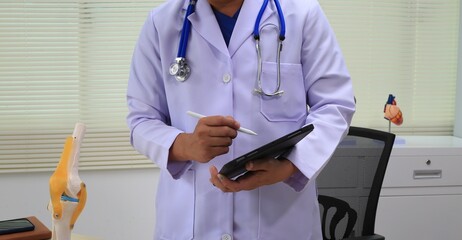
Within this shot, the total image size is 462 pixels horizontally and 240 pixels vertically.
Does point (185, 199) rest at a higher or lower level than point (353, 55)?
lower

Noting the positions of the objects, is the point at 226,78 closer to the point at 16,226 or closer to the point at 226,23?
the point at 226,23

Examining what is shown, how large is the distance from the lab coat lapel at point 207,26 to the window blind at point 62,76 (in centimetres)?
178

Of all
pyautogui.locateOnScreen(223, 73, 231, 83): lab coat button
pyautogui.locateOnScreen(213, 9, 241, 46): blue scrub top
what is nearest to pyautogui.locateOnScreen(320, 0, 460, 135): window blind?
pyautogui.locateOnScreen(213, 9, 241, 46): blue scrub top

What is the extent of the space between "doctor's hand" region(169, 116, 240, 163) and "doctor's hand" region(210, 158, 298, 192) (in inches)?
1.6

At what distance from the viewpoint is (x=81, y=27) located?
3.15 meters

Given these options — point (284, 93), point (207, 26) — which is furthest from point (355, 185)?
point (207, 26)

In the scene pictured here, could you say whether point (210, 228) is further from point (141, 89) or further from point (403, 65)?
point (403, 65)

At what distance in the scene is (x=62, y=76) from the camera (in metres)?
A: 3.16

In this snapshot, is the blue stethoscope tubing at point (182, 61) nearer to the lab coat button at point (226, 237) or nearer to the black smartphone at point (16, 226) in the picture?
the lab coat button at point (226, 237)

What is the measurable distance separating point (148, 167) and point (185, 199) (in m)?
1.88

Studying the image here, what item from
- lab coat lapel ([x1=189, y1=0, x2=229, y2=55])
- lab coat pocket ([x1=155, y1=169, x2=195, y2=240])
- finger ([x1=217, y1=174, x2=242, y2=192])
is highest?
lab coat lapel ([x1=189, y1=0, x2=229, y2=55])

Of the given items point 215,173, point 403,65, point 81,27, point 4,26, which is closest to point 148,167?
point 81,27

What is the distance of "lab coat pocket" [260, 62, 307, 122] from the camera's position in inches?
54.9

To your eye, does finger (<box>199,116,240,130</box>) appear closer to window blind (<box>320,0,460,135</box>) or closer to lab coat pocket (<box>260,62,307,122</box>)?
lab coat pocket (<box>260,62,307,122</box>)
